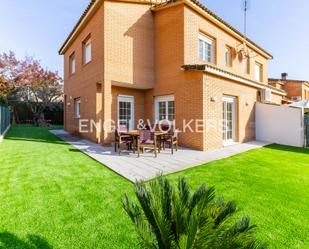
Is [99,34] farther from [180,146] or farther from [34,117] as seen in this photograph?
[34,117]

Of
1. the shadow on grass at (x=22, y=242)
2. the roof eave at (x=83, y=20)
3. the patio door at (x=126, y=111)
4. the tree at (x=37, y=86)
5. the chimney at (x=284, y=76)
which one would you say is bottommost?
the shadow on grass at (x=22, y=242)

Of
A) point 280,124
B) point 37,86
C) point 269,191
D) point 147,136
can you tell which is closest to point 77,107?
point 147,136

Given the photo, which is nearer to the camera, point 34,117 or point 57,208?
point 57,208

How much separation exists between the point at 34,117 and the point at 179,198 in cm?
2870

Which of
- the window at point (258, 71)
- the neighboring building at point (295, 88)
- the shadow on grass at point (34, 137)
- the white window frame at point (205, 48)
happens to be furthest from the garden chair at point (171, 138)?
the neighboring building at point (295, 88)

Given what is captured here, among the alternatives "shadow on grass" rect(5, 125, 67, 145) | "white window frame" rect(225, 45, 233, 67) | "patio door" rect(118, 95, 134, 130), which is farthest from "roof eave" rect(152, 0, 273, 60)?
"shadow on grass" rect(5, 125, 67, 145)

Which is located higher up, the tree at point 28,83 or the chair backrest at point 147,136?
the tree at point 28,83

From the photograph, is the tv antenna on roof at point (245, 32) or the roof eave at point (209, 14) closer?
the roof eave at point (209, 14)

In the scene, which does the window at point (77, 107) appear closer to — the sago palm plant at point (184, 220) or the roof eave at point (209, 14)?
the roof eave at point (209, 14)

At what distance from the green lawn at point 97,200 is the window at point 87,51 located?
332 inches

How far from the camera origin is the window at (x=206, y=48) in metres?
12.3

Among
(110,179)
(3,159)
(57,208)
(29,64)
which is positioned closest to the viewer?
(57,208)

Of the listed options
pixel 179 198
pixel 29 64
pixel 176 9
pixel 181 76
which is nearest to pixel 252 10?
pixel 176 9

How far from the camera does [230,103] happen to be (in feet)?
41.9
